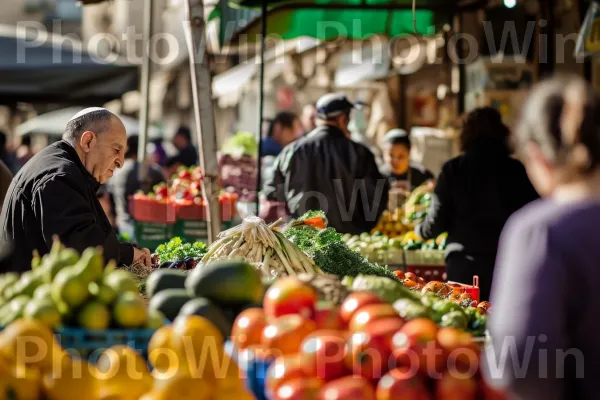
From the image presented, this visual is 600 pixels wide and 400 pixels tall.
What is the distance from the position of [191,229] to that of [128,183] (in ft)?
7.56

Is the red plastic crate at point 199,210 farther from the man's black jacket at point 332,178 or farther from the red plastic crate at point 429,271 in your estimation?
the red plastic crate at point 429,271

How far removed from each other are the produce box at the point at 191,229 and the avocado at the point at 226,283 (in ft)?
19.0

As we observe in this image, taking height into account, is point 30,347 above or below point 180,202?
above

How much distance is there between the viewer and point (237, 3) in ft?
25.8

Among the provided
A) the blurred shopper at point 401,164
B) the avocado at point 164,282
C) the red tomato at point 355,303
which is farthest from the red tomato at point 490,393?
the blurred shopper at point 401,164

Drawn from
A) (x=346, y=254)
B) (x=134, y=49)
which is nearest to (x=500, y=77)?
(x=346, y=254)

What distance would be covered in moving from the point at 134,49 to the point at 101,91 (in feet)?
81.4

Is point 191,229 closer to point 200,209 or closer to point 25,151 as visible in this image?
point 200,209

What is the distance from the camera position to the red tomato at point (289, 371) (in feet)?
8.91

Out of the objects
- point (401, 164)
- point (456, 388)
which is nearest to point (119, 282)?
point (456, 388)

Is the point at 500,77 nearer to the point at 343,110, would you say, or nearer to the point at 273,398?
the point at 343,110

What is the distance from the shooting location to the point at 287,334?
2.88 m

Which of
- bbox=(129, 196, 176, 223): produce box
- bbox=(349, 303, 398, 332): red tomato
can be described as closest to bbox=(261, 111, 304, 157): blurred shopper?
bbox=(129, 196, 176, 223): produce box

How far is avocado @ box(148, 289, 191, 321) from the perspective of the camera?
130 inches
